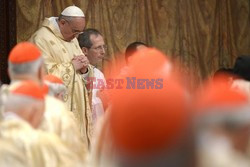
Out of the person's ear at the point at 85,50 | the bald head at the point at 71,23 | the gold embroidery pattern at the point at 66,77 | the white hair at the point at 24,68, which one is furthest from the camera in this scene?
the person's ear at the point at 85,50

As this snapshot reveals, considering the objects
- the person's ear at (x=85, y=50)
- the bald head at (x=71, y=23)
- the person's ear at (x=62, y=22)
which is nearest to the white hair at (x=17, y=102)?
the bald head at (x=71, y=23)

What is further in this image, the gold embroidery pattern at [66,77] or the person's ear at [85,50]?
the person's ear at [85,50]

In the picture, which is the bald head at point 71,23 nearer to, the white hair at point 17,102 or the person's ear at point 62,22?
the person's ear at point 62,22

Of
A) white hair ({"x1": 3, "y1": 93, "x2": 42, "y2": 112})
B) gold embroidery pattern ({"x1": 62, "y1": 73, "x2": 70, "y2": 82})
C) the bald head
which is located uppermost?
the bald head

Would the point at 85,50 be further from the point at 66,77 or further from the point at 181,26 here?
the point at 181,26

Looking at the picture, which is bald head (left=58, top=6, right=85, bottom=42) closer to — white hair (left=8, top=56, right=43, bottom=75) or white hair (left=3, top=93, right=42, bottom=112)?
white hair (left=8, top=56, right=43, bottom=75)

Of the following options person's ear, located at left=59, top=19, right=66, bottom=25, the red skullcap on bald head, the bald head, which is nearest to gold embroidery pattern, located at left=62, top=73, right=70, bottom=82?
the bald head

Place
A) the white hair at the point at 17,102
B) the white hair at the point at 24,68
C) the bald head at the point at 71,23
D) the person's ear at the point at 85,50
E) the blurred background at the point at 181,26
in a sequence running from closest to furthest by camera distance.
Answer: the white hair at the point at 17,102, the white hair at the point at 24,68, the bald head at the point at 71,23, the person's ear at the point at 85,50, the blurred background at the point at 181,26

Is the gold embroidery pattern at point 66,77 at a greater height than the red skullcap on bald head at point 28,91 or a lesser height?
lesser

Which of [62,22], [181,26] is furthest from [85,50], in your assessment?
[181,26]

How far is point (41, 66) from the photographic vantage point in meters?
4.25

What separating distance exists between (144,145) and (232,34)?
7.75 m

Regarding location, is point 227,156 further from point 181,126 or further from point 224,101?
point 181,126

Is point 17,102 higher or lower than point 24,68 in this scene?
lower
